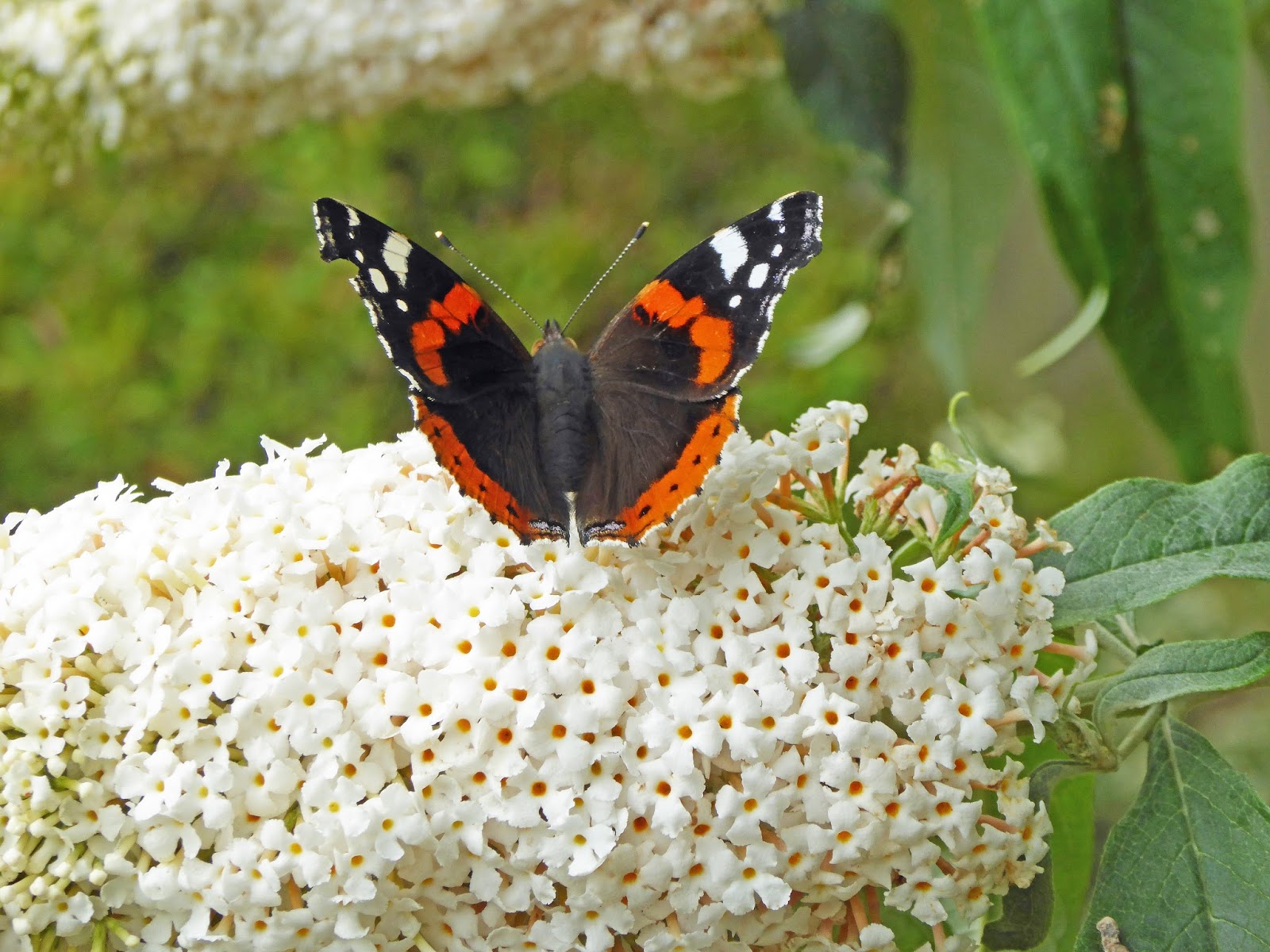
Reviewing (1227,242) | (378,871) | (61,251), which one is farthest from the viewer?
(61,251)

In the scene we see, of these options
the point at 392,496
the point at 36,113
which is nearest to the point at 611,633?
the point at 392,496

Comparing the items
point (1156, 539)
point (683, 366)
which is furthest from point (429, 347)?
point (1156, 539)

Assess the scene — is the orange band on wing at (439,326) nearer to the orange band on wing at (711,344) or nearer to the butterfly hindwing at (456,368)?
the butterfly hindwing at (456,368)

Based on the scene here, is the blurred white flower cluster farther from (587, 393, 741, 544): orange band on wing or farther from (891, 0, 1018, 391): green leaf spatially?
(587, 393, 741, 544): orange band on wing

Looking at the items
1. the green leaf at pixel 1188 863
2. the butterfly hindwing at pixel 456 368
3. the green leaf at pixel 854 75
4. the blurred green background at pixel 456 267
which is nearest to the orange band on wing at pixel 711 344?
the butterfly hindwing at pixel 456 368

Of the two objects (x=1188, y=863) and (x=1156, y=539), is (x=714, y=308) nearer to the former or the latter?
(x=1156, y=539)

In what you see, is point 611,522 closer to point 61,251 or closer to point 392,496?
point 392,496
